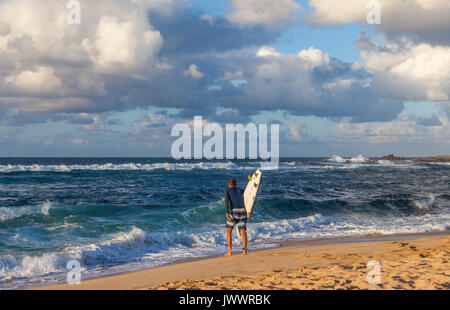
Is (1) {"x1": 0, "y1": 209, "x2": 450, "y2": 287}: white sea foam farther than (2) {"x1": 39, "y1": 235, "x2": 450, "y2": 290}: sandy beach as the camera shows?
Yes

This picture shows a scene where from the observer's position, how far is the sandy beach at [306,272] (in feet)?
20.1

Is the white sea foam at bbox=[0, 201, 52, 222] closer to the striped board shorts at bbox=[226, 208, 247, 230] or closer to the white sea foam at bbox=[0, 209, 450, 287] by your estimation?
the white sea foam at bbox=[0, 209, 450, 287]

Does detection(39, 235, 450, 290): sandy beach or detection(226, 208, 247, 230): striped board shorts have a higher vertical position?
detection(226, 208, 247, 230): striped board shorts

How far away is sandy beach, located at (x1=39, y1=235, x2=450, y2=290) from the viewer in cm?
612

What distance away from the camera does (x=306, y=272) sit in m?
7.05

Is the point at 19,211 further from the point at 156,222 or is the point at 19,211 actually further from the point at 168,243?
the point at 168,243

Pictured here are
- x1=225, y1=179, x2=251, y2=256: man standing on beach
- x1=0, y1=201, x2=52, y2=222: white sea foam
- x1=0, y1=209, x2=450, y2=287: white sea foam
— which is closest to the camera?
x1=0, y1=209, x2=450, y2=287: white sea foam

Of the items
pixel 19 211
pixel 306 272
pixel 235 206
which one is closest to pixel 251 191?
pixel 235 206

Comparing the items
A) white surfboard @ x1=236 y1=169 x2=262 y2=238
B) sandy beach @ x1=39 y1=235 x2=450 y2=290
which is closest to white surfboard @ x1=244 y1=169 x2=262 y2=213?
white surfboard @ x1=236 y1=169 x2=262 y2=238

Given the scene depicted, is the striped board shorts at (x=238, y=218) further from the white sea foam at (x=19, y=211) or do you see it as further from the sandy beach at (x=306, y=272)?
the white sea foam at (x=19, y=211)

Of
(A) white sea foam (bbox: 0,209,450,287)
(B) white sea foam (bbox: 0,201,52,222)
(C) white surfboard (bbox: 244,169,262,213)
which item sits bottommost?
(A) white sea foam (bbox: 0,209,450,287)

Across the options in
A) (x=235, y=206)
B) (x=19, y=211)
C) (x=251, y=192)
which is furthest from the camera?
(x=19, y=211)

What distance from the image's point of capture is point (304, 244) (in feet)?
39.0

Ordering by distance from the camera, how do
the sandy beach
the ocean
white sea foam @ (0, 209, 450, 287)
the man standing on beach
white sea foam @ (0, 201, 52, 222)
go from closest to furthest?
the sandy beach, white sea foam @ (0, 209, 450, 287), the man standing on beach, the ocean, white sea foam @ (0, 201, 52, 222)
